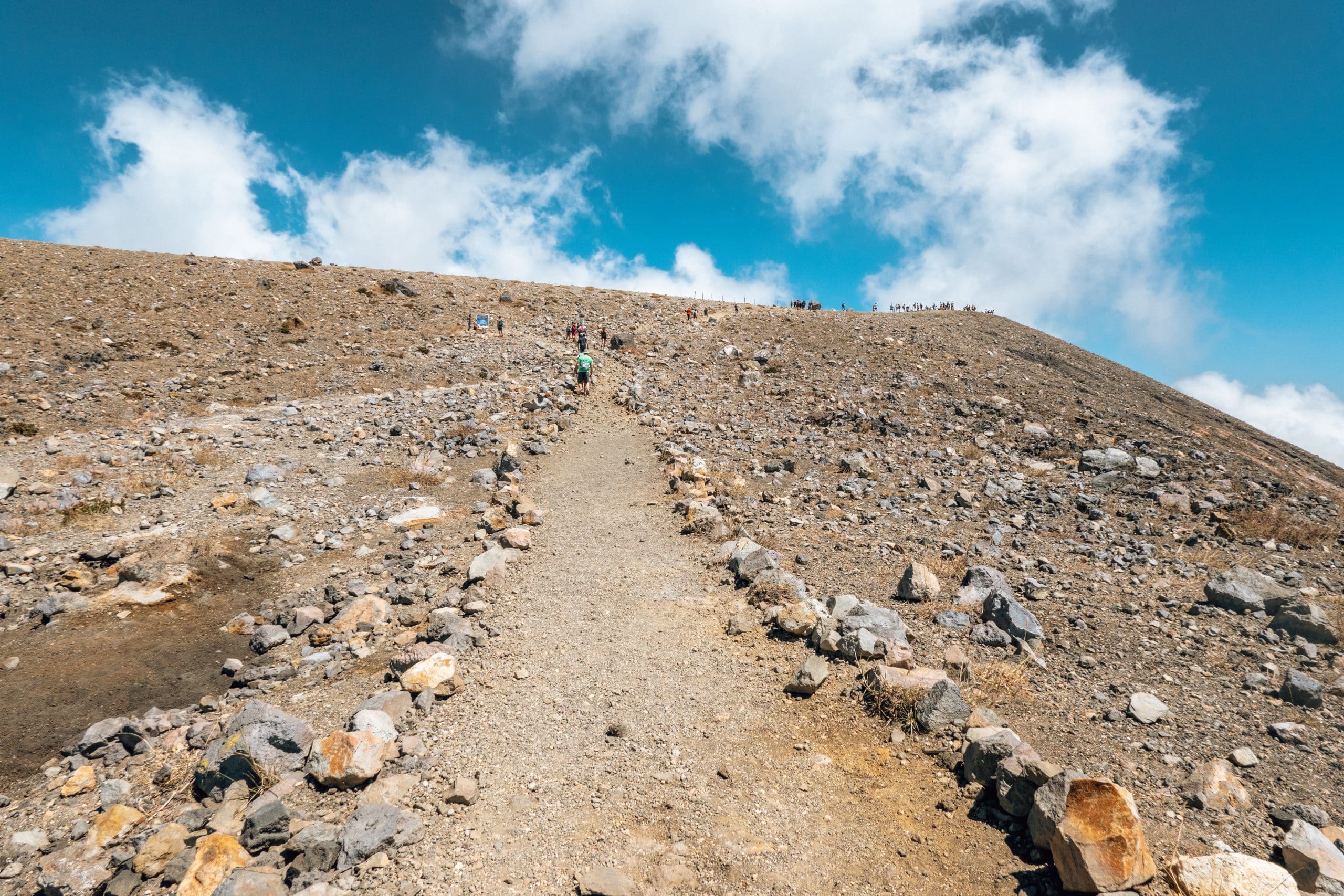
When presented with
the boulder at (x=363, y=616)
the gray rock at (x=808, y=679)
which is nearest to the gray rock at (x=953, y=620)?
the gray rock at (x=808, y=679)

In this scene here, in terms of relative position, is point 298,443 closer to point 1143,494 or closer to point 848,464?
point 848,464

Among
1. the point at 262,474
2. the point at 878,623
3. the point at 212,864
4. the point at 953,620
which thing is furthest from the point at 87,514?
the point at 953,620

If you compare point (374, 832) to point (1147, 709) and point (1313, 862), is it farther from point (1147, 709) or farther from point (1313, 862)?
point (1147, 709)

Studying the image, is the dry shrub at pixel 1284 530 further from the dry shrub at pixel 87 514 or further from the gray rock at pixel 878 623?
the dry shrub at pixel 87 514

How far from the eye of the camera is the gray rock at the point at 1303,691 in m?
7.01

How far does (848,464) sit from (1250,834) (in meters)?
13.6

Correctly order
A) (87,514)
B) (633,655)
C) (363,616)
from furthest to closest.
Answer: (87,514)
(363,616)
(633,655)

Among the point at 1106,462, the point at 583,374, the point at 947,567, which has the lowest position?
the point at 947,567

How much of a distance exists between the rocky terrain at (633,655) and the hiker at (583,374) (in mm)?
5464

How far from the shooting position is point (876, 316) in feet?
145

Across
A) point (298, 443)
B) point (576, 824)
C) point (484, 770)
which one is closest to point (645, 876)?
point (576, 824)

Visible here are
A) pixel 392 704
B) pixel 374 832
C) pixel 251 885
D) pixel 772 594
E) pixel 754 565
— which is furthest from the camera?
pixel 754 565

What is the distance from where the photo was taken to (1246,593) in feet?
32.4

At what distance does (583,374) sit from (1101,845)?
79.8 ft
